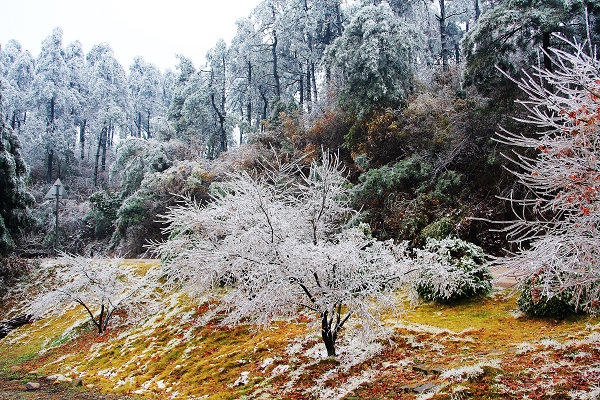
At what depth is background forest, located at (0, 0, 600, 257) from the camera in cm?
1136

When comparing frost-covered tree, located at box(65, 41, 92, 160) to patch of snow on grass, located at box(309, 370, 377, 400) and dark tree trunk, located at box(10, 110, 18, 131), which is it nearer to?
dark tree trunk, located at box(10, 110, 18, 131)

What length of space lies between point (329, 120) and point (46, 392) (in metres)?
14.4

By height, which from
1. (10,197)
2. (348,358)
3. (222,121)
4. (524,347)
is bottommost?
(348,358)

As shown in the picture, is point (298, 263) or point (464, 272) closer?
point (298, 263)

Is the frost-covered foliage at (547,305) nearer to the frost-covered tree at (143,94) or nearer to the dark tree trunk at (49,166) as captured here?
the dark tree trunk at (49,166)

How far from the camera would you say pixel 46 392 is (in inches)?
259

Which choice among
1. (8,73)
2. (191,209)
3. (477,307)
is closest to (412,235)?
(477,307)

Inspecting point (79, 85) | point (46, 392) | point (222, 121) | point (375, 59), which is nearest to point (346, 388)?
point (46, 392)

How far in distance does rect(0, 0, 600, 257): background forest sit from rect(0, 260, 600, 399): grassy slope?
136 inches

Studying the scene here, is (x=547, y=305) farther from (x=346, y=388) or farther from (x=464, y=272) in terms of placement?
(x=346, y=388)

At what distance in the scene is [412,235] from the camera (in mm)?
11953

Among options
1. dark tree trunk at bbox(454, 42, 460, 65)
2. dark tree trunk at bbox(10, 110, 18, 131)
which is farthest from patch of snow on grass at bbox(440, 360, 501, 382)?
dark tree trunk at bbox(10, 110, 18, 131)

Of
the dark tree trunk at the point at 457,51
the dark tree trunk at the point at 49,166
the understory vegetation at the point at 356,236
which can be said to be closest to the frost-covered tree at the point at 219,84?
the understory vegetation at the point at 356,236

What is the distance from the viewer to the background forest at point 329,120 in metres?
11.4
